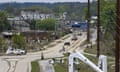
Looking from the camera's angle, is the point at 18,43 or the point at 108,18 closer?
the point at 18,43

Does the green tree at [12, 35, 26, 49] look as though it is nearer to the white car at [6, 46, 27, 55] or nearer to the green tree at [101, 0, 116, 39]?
the white car at [6, 46, 27, 55]

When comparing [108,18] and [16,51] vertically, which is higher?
[108,18]

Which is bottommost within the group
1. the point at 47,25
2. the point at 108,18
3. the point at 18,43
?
the point at 47,25

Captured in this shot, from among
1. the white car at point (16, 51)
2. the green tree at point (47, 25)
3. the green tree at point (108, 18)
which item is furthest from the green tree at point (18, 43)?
the green tree at point (47, 25)

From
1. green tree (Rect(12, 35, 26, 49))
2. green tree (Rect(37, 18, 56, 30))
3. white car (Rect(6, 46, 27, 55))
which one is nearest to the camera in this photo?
white car (Rect(6, 46, 27, 55))

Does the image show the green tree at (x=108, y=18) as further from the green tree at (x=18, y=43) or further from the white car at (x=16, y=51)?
the white car at (x=16, y=51)

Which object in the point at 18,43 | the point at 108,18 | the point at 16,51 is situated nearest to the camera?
the point at 16,51

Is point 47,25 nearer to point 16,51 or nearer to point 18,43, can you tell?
point 18,43

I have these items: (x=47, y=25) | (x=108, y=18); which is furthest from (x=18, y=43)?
(x=47, y=25)

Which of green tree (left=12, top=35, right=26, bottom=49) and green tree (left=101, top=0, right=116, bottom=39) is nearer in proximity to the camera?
green tree (left=12, top=35, right=26, bottom=49)

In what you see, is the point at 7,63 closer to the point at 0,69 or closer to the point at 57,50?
the point at 0,69

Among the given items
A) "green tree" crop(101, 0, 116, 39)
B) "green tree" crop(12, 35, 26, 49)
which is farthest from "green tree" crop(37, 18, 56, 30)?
"green tree" crop(12, 35, 26, 49)
